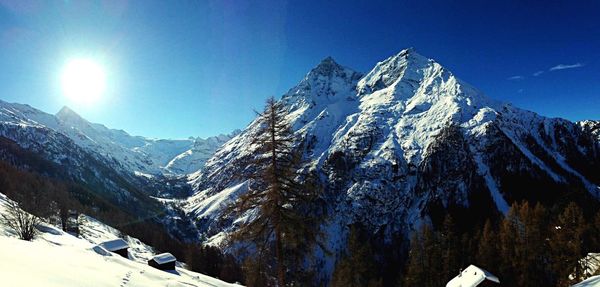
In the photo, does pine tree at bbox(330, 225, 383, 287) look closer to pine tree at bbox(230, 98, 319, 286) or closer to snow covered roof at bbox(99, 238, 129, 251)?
snow covered roof at bbox(99, 238, 129, 251)

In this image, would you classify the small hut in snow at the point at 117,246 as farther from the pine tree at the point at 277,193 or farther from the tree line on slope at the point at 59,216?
the pine tree at the point at 277,193

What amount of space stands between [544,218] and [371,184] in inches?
5555

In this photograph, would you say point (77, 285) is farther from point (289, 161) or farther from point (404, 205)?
point (404, 205)

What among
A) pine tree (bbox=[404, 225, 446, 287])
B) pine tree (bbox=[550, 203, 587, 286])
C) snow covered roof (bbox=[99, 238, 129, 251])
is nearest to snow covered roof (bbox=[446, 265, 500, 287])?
pine tree (bbox=[550, 203, 587, 286])

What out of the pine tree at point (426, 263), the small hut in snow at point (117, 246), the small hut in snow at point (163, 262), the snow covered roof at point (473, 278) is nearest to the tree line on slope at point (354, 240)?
the pine tree at point (426, 263)

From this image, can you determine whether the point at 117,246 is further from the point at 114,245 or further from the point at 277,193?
the point at 277,193

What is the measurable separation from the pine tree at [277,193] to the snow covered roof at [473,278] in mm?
30081

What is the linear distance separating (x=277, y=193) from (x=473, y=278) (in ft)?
112

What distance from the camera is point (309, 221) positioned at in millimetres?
20609

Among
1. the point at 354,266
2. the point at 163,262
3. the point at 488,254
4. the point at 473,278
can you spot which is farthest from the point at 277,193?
the point at 488,254

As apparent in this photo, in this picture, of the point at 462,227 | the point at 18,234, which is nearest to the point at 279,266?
the point at 18,234

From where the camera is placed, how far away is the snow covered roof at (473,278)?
132ft

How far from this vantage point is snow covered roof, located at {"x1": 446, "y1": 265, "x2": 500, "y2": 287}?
4028 cm

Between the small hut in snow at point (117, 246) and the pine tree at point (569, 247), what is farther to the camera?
the small hut in snow at point (117, 246)
